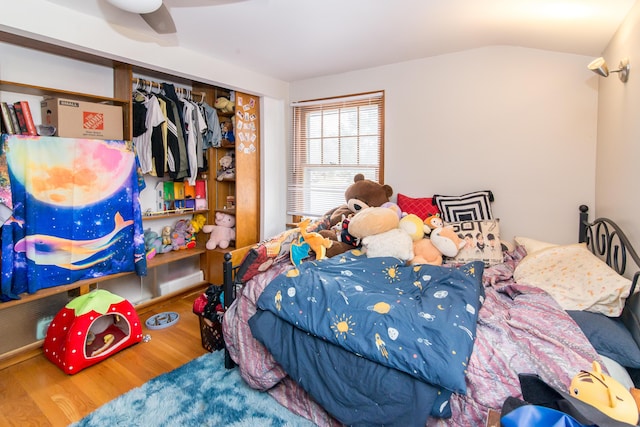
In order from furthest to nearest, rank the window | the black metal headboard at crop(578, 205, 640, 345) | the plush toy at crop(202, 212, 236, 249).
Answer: the plush toy at crop(202, 212, 236, 249)
the window
the black metal headboard at crop(578, 205, 640, 345)

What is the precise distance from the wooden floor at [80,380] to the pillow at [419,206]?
1984 mm

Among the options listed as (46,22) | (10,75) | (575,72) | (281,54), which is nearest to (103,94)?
(10,75)

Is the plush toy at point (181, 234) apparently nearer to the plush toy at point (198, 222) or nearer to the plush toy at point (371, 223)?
the plush toy at point (198, 222)

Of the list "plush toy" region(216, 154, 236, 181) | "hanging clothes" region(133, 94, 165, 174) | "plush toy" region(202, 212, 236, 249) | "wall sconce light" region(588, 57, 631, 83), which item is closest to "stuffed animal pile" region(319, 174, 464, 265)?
"wall sconce light" region(588, 57, 631, 83)

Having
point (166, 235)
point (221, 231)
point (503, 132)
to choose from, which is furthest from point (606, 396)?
point (166, 235)

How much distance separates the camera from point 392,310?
1.54m

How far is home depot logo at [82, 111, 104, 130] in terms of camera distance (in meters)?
2.54

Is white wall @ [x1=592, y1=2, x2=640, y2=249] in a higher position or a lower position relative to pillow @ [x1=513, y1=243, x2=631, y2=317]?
higher

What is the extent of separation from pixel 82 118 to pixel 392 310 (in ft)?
8.46

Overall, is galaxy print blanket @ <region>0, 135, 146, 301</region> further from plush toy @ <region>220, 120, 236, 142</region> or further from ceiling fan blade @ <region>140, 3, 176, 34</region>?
ceiling fan blade @ <region>140, 3, 176, 34</region>

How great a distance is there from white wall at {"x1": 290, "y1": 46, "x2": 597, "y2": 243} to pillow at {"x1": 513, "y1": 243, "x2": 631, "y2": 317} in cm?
54

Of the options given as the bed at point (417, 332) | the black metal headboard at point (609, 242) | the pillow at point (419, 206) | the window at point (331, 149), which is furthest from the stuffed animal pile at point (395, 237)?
the window at point (331, 149)

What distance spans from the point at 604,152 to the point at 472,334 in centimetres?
165

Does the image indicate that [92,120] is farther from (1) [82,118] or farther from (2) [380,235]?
(2) [380,235]
